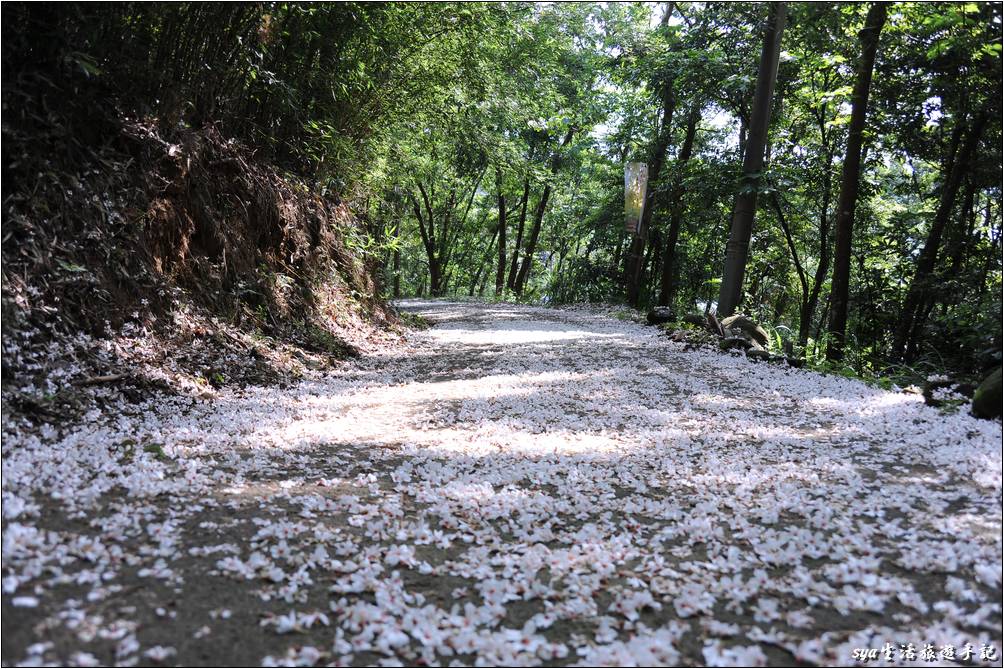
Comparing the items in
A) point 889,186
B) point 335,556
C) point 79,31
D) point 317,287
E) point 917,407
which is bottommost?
point 335,556

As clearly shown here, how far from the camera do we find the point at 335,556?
2.29 metres

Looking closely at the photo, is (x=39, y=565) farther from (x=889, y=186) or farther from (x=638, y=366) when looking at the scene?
(x=889, y=186)

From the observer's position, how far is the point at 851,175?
7.69m

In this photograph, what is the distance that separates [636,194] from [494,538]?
483 inches

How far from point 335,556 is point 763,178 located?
828cm

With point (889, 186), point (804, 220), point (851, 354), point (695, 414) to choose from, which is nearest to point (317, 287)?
point (695, 414)

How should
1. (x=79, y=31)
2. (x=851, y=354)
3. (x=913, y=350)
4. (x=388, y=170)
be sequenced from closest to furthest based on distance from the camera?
1. (x=79, y=31)
2. (x=851, y=354)
3. (x=913, y=350)
4. (x=388, y=170)

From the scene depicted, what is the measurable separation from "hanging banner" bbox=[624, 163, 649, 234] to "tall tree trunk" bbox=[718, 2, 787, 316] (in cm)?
396

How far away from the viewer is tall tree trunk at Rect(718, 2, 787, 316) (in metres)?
9.01

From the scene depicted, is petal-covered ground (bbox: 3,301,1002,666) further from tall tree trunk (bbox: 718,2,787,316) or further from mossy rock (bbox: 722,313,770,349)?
tall tree trunk (bbox: 718,2,787,316)

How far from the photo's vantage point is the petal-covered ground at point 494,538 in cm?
181

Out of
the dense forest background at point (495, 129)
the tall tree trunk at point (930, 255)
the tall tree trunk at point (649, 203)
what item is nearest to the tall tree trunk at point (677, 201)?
the dense forest background at point (495, 129)

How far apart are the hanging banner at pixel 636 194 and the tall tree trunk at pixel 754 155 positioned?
396cm

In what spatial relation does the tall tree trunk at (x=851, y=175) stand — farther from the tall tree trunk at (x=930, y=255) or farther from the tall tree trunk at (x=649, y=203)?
the tall tree trunk at (x=649, y=203)
